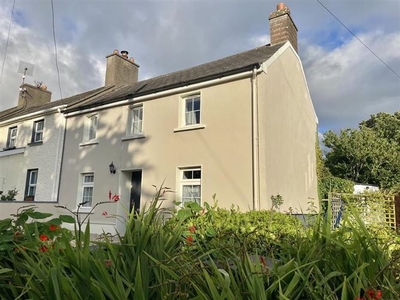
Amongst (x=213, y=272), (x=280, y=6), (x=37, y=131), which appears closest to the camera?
(x=213, y=272)

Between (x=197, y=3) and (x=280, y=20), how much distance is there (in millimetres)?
5475

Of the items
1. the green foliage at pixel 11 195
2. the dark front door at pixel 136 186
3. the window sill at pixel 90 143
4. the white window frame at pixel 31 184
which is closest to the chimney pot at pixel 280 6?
the dark front door at pixel 136 186

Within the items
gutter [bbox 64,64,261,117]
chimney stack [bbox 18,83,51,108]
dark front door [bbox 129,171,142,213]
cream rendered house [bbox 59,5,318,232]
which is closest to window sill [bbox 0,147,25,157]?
cream rendered house [bbox 59,5,318,232]

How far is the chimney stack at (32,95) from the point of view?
22.3 metres

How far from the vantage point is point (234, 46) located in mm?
15594

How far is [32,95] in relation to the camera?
22609mm

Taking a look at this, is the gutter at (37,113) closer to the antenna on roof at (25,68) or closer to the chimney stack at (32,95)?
the chimney stack at (32,95)

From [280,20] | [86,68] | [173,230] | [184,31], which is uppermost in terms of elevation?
[86,68]

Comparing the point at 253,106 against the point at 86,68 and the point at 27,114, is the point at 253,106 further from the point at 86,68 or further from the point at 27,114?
the point at 86,68

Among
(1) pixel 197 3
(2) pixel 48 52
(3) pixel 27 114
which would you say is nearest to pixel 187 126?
(1) pixel 197 3

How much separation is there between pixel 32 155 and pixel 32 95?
806cm

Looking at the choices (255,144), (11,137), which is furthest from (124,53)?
(255,144)

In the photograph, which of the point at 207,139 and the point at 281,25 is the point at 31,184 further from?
the point at 281,25

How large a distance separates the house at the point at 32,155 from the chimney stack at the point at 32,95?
371cm
